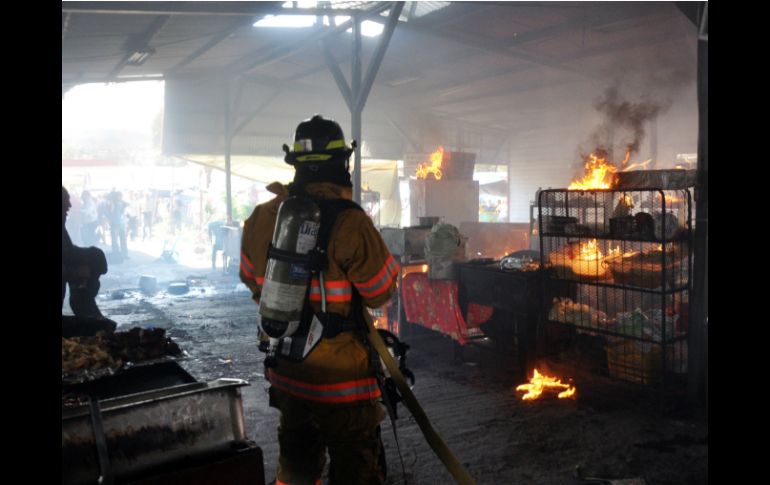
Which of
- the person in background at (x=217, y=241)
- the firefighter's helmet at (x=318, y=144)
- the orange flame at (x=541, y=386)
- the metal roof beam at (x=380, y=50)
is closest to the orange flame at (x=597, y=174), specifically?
the orange flame at (x=541, y=386)

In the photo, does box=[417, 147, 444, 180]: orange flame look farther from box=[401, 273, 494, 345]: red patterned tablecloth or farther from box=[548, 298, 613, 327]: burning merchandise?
box=[548, 298, 613, 327]: burning merchandise

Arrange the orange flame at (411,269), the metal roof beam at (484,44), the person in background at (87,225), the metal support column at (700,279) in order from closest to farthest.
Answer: the metal support column at (700,279)
the orange flame at (411,269)
the metal roof beam at (484,44)
the person in background at (87,225)

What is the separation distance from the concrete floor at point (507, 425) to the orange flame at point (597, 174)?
232 cm

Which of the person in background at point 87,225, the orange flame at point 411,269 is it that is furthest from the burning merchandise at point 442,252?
the person in background at point 87,225

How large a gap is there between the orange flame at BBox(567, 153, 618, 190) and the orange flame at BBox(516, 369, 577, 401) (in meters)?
2.30

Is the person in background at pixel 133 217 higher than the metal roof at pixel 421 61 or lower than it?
lower

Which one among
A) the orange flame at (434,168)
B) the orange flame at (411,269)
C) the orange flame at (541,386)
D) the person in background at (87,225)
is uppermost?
the orange flame at (434,168)

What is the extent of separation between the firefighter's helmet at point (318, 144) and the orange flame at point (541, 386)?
383 cm

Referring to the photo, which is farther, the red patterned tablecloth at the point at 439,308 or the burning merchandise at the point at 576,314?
the red patterned tablecloth at the point at 439,308

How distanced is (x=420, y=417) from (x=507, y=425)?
8.07 feet

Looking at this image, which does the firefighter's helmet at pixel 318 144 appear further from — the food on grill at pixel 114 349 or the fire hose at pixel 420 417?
the food on grill at pixel 114 349

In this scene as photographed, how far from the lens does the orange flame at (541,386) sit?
230 inches

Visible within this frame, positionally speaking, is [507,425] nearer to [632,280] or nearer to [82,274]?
[632,280]

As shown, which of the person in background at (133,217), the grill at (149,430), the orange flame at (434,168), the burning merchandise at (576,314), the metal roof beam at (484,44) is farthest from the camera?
the person in background at (133,217)
